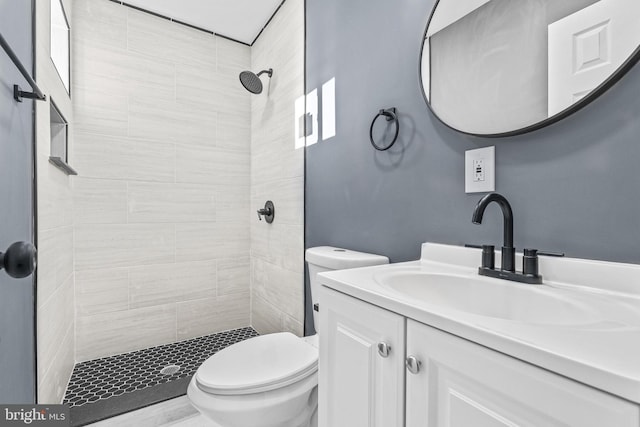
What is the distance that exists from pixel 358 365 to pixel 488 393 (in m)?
0.29

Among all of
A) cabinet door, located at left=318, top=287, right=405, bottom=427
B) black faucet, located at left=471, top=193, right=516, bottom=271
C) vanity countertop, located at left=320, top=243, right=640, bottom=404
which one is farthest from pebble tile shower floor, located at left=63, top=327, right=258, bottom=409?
black faucet, located at left=471, top=193, right=516, bottom=271

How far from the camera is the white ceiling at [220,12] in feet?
6.48

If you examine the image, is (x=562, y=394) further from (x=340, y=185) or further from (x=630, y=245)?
(x=340, y=185)

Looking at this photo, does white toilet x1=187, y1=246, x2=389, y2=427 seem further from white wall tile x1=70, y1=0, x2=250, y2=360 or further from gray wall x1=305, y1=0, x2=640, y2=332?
white wall tile x1=70, y1=0, x2=250, y2=360

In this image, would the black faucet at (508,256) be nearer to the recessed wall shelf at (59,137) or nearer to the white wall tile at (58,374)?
the white wall tile at (58,374)

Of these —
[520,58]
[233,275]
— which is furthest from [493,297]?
[233,275]

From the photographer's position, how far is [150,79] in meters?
2.07

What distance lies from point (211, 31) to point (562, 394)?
269 centimetres

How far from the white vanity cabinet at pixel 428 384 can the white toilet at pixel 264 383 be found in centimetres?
27

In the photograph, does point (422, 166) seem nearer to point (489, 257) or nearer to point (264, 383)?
point (489, 257)

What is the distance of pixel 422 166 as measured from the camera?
41.8 inches

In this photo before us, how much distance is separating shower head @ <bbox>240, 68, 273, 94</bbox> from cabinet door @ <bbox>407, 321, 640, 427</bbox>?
6.25 feet

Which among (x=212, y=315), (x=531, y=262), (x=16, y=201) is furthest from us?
(x=212, y=315)

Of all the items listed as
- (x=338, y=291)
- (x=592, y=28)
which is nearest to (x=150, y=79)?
(x=338, y=291)
